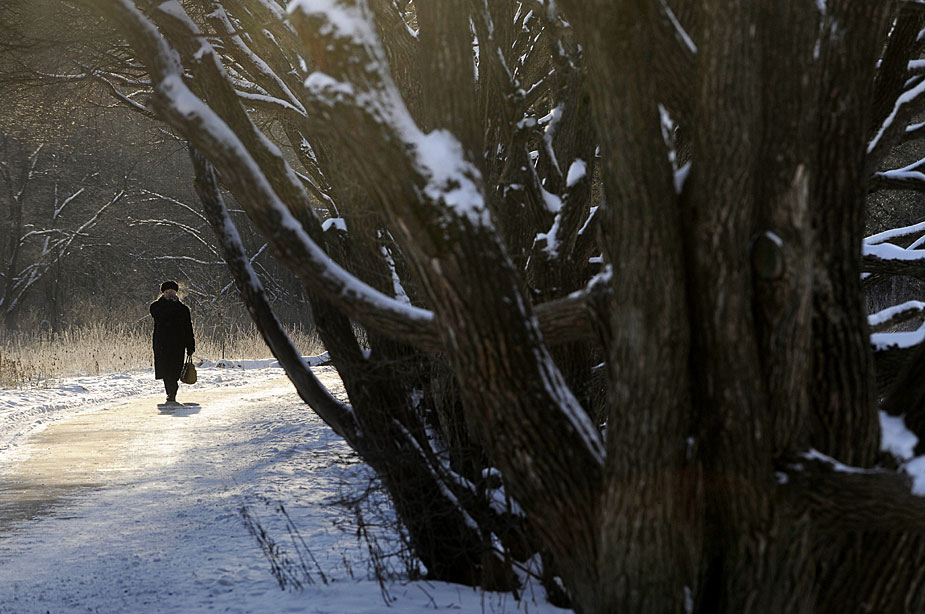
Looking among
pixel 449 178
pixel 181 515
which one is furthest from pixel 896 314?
pixel 181 515

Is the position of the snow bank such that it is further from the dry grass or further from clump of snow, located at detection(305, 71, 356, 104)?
clump of snow, located at detection(305, 71, 356, 104)

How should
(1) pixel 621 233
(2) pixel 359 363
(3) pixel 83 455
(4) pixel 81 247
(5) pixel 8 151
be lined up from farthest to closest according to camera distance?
(4) pixel 81 247 < (5) pixel 8 151 < (3) pixel 83 455 < (2) pixel 359 363 < (1) pixel 621 233

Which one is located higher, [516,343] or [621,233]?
[621,233]

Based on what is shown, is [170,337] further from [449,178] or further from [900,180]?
[449,178]

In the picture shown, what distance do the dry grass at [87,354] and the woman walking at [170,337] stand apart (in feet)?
8.83

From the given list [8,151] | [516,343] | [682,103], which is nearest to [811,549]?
[516,343]

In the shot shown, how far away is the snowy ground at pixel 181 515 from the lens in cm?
491

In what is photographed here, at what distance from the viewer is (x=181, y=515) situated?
7180 mm

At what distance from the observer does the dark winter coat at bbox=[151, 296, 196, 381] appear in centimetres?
1476

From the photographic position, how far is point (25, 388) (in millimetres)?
15602

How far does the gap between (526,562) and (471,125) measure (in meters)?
2.54

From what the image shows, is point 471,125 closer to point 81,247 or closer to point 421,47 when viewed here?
point 421,47

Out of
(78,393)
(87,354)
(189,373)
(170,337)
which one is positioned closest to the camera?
(170,337)

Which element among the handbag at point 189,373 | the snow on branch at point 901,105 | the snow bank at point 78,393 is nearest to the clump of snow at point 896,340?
the snow on branch at point 901,105
